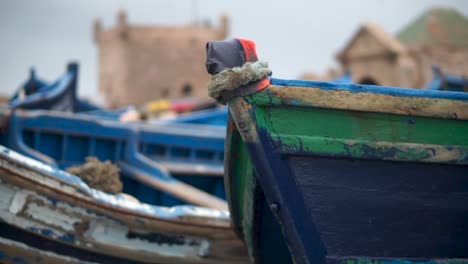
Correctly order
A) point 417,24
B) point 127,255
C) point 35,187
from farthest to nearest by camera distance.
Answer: point 417,24 < point 127,255 < point 35,187

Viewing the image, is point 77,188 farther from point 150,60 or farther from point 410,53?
point 150,60

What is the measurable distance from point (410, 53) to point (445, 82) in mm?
7326

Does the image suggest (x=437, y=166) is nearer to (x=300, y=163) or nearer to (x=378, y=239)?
(x=378, y=239)

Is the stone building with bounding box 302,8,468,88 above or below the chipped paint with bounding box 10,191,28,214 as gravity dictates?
below

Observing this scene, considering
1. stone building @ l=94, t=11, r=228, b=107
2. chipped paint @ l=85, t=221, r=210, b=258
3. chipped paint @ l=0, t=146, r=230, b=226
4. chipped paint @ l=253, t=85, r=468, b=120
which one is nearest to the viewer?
chipped paint @ l=253, t=85, r=468, b=120

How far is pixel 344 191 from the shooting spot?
8.09ft

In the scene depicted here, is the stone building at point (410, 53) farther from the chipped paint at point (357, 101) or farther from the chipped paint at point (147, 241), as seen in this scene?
the chipped paint at point (357, 101)

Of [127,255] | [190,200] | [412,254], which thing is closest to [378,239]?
[412,254]

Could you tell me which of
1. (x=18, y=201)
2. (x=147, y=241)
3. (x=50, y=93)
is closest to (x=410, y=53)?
(x=50, y=93)

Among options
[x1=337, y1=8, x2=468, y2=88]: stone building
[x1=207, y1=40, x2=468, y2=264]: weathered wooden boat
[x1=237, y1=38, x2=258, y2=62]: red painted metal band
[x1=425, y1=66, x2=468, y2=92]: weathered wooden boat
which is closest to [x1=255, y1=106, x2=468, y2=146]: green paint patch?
[x1=207, y1=40, x2=468, y2=264]: weathered wooden boat

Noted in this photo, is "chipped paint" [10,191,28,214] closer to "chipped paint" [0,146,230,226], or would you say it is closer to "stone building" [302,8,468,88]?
"chipped paint" [0,146,230,226]

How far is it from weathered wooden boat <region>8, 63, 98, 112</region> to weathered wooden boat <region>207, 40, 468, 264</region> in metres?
4.16

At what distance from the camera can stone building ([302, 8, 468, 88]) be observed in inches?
589

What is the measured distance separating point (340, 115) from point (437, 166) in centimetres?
53
